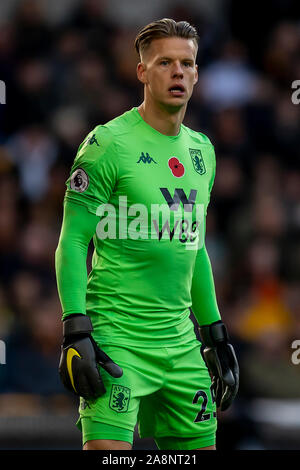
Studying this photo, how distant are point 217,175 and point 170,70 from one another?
4177mm

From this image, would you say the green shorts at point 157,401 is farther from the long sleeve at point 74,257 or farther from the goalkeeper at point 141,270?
the long sleeve at point 74,257

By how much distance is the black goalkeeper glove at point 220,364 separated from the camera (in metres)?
4.21

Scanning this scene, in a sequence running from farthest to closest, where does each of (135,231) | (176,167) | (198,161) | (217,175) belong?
(217,175) → (198,161) → (176,167) → (135,231)

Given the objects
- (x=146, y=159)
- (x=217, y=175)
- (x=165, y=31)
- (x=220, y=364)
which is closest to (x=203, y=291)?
(x=220, y=364)

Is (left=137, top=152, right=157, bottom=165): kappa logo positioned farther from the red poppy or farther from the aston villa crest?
the aston villa crest

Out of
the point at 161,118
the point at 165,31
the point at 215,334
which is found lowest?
the point at 215,334

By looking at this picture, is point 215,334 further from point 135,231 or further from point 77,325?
point 77,325

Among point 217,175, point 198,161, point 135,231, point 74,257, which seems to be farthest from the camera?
point 217,175

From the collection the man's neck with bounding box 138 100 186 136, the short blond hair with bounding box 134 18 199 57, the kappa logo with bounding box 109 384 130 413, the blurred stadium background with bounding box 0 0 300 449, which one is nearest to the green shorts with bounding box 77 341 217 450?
the kappa logo with bounding box 109 384 130 413

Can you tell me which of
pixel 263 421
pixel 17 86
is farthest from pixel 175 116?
pixel 17 86

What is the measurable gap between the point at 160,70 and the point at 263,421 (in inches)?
131

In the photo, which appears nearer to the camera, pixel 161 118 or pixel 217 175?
pixel 161 118

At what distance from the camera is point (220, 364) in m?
4.25

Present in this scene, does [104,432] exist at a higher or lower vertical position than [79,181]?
lower
